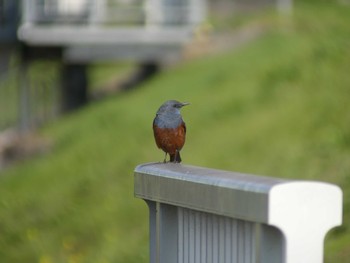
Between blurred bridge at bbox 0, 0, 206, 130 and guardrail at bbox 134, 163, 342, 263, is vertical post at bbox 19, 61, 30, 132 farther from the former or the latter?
guardrail at bbox 134, 163, 342, 263

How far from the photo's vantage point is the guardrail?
4840mm

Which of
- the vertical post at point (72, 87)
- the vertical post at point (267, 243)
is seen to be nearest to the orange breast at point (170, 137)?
the vertical post at point (267, 243)

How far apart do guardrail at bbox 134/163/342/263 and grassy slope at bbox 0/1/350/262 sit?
361 cm

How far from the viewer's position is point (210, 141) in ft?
54.3

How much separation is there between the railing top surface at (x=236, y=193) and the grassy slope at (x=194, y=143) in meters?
3.80

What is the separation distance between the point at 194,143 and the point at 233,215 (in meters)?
11.4

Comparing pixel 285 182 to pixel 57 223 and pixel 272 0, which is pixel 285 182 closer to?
pixel 57 223

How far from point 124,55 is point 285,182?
62.6ft

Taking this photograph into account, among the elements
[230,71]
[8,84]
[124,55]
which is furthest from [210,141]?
[8,84]

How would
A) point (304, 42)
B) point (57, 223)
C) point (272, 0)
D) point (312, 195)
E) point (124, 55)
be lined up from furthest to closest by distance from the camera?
point (272, 0) < point (124, 55) < point (304, 42) < point (57, 223) < point (312, 195)

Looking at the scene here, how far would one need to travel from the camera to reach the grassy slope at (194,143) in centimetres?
1395

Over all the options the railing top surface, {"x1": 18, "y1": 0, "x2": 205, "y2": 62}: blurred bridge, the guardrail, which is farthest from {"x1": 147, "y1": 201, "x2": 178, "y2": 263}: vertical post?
{"x1": 18, "y1": 0, "x2": 205, "y2": 62}: blurred bridge

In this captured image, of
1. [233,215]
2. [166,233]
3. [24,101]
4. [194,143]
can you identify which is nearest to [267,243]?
[233,215]

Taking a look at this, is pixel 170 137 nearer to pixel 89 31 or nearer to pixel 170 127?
pixel 170 127
